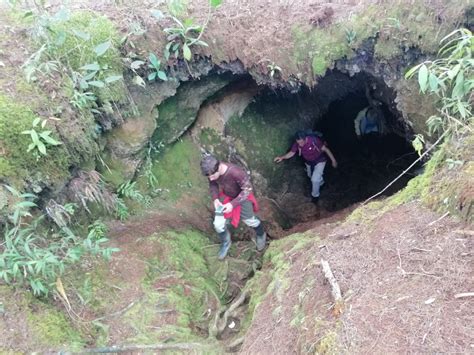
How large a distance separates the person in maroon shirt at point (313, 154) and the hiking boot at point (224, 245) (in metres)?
2.40

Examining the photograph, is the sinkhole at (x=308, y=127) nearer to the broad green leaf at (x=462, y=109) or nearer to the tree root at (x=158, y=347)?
the broad green leaf at (x=462, y=109)

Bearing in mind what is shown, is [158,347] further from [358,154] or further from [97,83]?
[358,154]

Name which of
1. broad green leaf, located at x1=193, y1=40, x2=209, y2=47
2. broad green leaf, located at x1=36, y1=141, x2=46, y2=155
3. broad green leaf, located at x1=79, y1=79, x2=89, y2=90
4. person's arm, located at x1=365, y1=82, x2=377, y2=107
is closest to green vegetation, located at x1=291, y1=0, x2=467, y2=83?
broad green leaf, located at x1=193, y1=40, x2=209, y2=47

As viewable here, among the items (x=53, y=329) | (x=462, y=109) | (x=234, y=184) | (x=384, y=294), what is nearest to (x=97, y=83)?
(x=234, y=184)

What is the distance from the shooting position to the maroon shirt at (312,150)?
7.74 m

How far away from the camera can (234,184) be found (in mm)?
5789

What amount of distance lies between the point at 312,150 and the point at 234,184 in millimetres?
2591

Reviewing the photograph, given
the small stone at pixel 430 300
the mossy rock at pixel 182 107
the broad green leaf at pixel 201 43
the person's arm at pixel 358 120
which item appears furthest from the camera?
the person's arm at pixel 358 120

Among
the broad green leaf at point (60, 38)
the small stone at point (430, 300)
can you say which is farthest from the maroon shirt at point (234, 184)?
the small stone at point (430, 300)

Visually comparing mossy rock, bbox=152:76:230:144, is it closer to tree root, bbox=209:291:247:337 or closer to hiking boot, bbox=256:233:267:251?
hiking boot, bbox=256:233:267:251

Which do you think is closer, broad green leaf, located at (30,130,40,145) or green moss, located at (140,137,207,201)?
broad green leaf, located at (30,130,40,145)

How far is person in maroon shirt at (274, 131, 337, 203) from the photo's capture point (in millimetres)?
7734

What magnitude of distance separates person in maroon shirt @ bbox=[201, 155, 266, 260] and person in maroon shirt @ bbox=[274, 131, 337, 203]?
6.78 feet

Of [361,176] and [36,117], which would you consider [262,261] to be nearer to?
[36,117]
